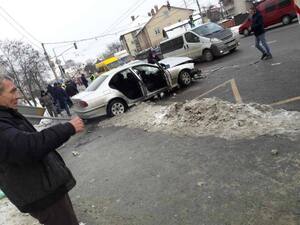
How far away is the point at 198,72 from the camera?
1313 centimetres

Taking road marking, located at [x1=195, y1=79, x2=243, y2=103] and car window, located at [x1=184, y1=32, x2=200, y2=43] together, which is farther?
car window, located at [x1=184, y1=32, x2=200, y2=43]

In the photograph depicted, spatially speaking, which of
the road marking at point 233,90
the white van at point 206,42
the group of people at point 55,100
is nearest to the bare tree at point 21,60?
the group of people at point 55,100

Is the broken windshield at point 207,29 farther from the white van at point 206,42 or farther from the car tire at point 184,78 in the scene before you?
the car tire at point 184,78

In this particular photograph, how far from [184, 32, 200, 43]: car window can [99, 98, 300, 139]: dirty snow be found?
10.8 metres

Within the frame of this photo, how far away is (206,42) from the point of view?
18.1 meters

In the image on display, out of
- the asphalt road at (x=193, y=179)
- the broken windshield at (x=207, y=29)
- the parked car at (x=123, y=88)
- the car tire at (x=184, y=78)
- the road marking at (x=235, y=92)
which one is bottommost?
the asphalt road at (x=193, y=179)

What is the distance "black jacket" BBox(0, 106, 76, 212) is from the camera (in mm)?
2107

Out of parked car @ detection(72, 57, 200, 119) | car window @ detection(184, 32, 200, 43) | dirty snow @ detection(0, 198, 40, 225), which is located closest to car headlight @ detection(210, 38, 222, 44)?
car window @ detection(184, 32, 200, 43)

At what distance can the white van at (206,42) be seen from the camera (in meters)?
17.5

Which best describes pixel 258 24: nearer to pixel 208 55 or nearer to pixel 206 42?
pixel 206 42

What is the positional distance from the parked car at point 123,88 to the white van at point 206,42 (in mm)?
6284

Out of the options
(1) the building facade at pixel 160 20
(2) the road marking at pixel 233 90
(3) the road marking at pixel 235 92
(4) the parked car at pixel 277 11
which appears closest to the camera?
(3) the road marking at pixel 235 92

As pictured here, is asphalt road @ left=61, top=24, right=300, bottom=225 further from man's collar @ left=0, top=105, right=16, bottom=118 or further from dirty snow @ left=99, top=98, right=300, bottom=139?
man's collar @ left=0, top=105, right=16, bottom=118

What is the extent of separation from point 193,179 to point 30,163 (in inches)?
113
